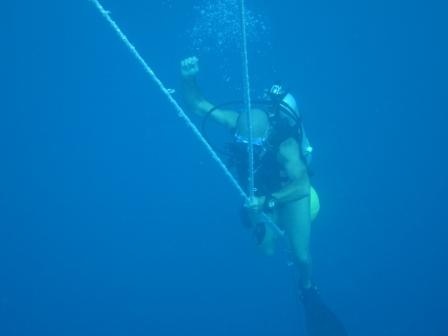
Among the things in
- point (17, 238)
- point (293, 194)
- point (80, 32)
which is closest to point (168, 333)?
point (17, 238)

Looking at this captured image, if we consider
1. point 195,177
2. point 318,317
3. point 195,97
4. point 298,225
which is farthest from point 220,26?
point 318,317

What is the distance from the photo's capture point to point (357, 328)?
11.1 m

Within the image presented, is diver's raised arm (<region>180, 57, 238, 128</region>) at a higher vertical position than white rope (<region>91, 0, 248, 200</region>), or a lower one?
higher

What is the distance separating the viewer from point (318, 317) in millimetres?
6070

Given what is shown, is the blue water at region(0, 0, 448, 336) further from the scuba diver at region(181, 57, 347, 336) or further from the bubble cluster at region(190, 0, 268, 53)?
the scuba diver at region(181, 57, 347, 336)

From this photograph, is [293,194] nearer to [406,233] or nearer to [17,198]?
[406,233]

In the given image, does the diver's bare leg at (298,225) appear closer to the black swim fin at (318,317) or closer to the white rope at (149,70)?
the black swim fin at (318,317)

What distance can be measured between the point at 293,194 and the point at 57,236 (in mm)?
9381

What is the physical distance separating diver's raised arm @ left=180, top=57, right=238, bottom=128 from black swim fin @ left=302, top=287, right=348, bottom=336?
7.60ft

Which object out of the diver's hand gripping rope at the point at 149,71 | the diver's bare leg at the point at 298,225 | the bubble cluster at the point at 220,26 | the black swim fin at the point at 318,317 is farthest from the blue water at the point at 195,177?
the diver's hand gripping rope at the point at 149,71

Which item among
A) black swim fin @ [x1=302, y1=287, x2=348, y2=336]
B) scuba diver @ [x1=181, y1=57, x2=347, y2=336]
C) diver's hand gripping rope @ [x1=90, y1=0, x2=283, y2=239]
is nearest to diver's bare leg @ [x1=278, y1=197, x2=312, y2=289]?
scuba diver @ [x1=181, y1=57, x2=347, y2=336]

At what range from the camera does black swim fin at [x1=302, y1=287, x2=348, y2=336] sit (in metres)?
5.98

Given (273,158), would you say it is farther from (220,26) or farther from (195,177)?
(195,177)

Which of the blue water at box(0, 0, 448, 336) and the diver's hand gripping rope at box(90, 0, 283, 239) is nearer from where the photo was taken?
the diver's hand gripping rope at box(90, 0, 283, 239)
